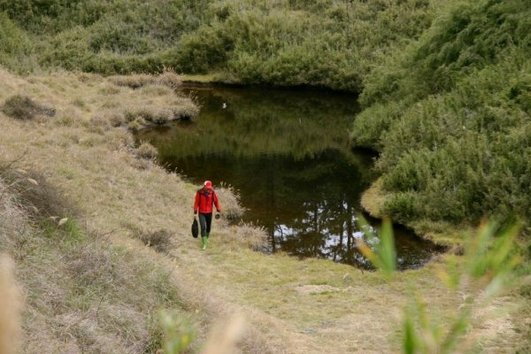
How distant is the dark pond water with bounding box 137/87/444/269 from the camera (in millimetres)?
17031

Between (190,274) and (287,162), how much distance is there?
12593 millimetres

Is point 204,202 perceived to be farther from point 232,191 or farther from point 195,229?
point 232,191

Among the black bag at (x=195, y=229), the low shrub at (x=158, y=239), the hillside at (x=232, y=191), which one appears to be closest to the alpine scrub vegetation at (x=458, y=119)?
the hillside at (x=232, y=191)

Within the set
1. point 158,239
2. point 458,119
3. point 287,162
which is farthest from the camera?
point 287,162

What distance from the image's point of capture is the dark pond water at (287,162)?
55.9 feet

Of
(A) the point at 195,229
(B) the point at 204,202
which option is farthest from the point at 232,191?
(B) the point at 204,202

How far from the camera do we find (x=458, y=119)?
21.0 m

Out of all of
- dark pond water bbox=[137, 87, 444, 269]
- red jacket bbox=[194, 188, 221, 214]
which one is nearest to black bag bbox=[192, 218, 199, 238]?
red jacket bbox=[194, 188, 221, 214]

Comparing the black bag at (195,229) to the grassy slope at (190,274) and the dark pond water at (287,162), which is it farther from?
the dark pond water at (287,162)

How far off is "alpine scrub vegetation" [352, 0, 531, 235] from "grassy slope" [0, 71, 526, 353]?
3.50 metres

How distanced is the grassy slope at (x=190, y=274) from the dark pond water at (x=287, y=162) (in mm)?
1309

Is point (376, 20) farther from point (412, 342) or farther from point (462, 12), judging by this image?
point (412, 342)

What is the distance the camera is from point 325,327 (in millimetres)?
10891

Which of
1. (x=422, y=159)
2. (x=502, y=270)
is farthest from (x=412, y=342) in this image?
(x=422, y=159)
